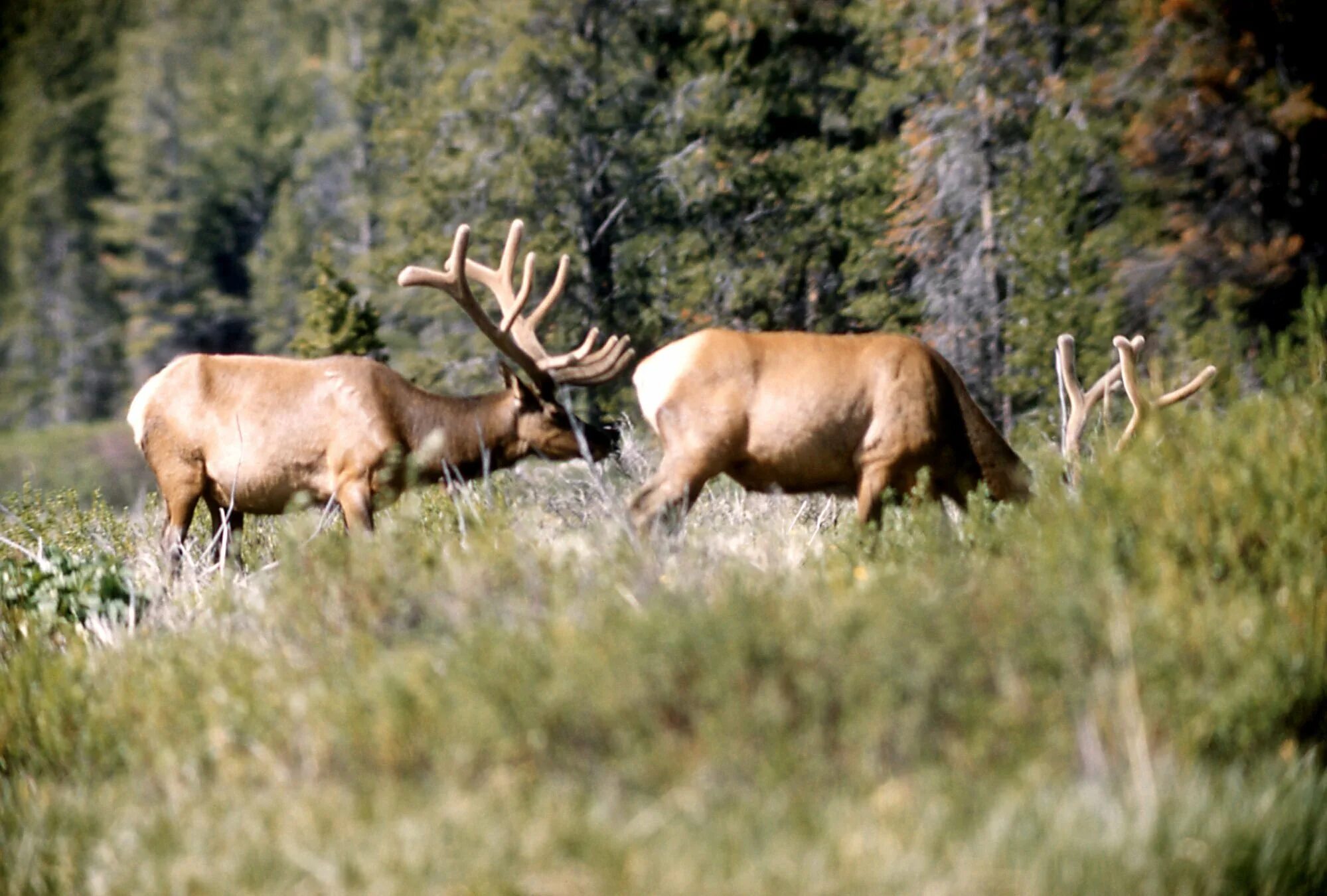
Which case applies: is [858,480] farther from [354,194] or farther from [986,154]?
[354,194]

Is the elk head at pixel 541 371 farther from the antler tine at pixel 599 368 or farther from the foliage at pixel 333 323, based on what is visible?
the foliage at pixel 333 323

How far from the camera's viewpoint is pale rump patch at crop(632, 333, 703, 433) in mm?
8469

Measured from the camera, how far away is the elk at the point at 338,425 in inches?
375

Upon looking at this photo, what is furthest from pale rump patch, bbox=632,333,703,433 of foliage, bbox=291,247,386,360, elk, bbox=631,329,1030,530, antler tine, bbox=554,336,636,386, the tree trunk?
the tree trunk

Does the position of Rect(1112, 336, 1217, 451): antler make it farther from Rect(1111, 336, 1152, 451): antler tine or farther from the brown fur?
the brown fur

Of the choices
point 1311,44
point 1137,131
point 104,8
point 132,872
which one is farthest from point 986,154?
point 104,8

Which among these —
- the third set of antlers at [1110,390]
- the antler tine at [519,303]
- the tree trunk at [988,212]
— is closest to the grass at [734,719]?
the third set of antlers at [1110,390]

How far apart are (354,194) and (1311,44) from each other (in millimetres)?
35998

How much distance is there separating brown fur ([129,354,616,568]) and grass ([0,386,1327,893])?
2.41 metres

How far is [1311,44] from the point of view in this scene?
2327 cm

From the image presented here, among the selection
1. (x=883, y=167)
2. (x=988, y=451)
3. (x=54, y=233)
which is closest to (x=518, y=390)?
(x=988, y=451)

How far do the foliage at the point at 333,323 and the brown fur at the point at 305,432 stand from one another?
783 centimetres

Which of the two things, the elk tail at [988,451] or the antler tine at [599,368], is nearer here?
the elk tail at [988,451]

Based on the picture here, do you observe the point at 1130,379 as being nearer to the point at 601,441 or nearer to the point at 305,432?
the point at 601,441
